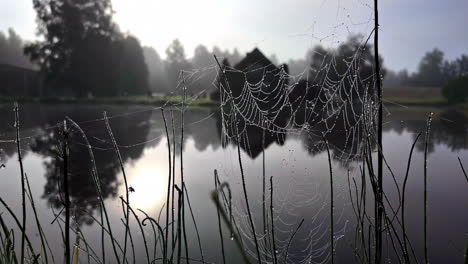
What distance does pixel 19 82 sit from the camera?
1451 inches

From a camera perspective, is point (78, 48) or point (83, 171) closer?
point (83, 171)

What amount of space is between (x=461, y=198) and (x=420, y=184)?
0.84 meters

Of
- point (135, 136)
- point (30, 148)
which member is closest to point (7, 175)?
point (30, 148)

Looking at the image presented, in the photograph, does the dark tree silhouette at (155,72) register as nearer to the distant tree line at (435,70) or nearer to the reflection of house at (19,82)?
the reflection of house at (19,82)

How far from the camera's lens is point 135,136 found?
12820 millimetres

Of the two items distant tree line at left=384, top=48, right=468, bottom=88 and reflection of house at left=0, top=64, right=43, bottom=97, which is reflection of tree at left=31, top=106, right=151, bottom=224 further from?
distant tree line at left=384, top=48, right=468, bottom=88

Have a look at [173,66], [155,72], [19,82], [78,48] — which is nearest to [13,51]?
[155,72]

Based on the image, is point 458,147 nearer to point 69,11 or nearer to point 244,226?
point 244,226

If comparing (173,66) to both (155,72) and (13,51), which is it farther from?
(13,51)

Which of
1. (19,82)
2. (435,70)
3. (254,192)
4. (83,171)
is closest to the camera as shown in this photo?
(254,192)

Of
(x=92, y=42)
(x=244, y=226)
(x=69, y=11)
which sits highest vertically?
(x=69, y=11)

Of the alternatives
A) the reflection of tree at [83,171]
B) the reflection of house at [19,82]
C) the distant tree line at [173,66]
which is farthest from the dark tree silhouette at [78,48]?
the reflection of tree at [83,171]

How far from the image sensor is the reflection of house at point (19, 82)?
35844mm

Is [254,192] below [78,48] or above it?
below
